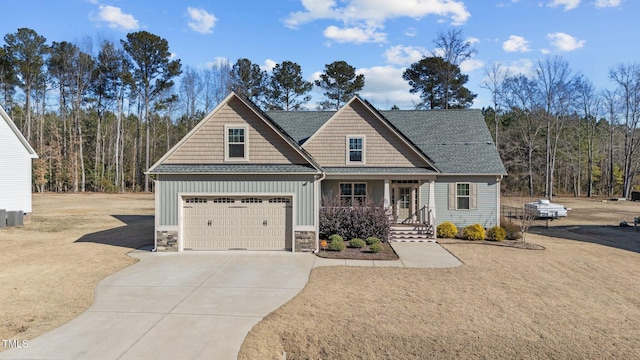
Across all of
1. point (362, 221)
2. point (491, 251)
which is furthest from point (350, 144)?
point (491, 251)

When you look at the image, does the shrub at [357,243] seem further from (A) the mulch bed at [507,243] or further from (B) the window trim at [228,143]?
(B) the window trim at [228,143]

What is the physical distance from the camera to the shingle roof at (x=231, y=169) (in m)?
14.9

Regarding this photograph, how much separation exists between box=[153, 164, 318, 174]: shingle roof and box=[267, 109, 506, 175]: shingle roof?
6423 millimetres

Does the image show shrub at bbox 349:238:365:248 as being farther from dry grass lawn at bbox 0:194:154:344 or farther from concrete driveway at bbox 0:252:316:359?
dry grass lawn at bbox 0:194:154:344

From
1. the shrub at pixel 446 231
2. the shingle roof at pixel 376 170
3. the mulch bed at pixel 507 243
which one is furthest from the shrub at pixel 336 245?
the shrub at pixel 446 231

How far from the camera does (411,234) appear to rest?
1842 cm

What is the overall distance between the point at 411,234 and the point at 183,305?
12285 mm

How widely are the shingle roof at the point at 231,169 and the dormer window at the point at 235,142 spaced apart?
444mm

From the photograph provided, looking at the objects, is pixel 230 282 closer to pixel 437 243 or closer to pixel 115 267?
pixel 115 267

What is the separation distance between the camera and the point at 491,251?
52.3 feet

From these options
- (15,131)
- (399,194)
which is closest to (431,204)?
(399,194)

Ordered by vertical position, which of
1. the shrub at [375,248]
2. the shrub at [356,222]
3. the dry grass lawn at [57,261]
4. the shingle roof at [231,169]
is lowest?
the dry grass lawn at [57,261]

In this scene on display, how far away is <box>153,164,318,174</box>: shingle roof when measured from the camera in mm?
14898

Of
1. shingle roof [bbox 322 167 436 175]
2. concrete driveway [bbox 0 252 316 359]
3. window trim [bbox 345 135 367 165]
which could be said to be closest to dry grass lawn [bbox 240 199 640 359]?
concrete driveway [bbox 0 252 316 359]
